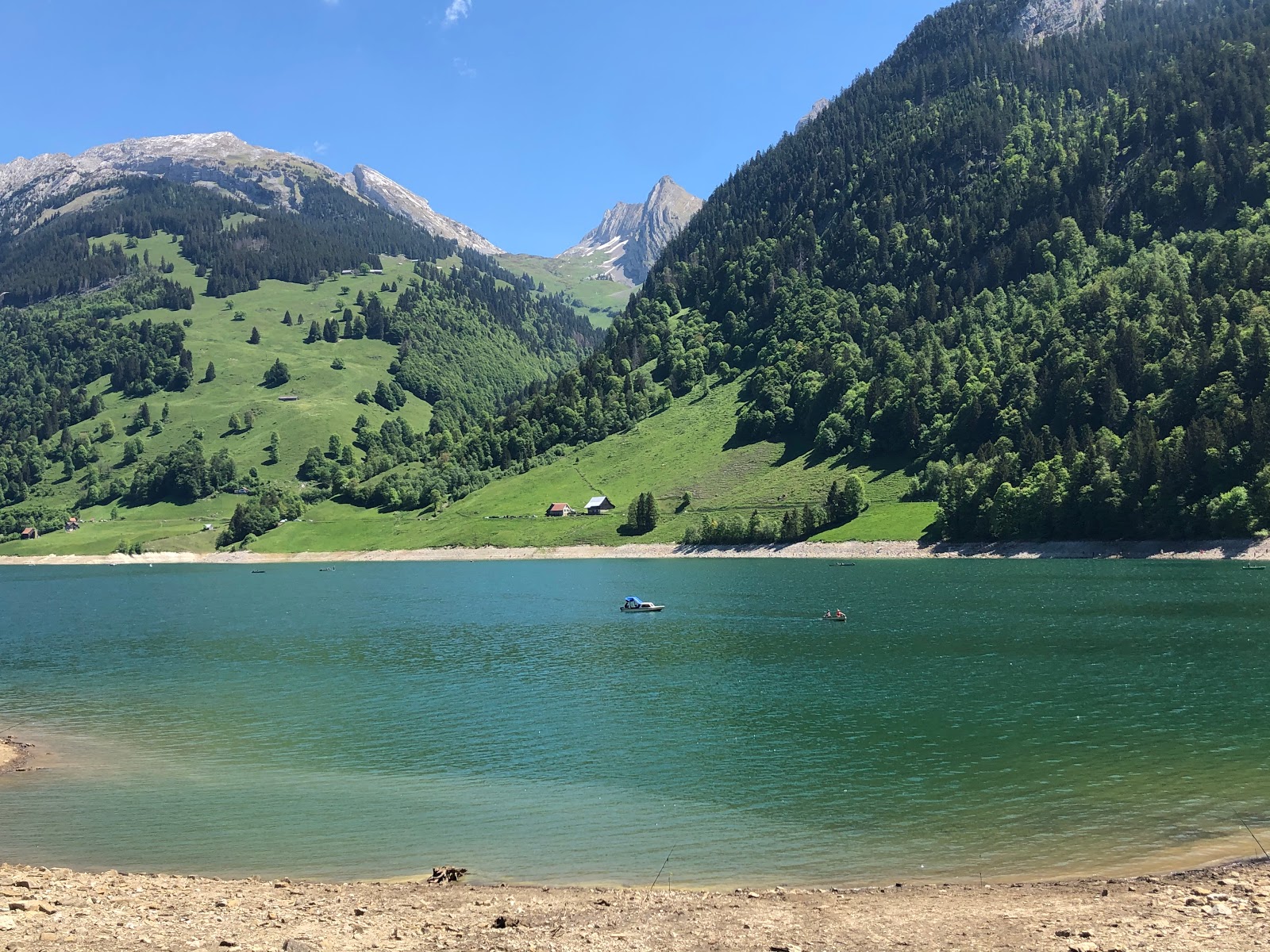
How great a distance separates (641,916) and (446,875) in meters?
6.85

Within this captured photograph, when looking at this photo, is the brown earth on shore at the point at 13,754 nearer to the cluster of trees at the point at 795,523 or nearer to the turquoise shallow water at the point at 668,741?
the turquoise shallow water at the point at 668,741

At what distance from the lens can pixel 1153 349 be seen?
184375 millimetres

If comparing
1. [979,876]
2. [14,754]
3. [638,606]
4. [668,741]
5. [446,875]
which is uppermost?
[446,875]

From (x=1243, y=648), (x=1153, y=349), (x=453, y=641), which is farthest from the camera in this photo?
(x=1153, y=349)

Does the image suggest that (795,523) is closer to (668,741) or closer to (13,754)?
(668,741)

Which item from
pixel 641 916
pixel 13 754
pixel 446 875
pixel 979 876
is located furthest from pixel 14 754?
pixel 979 876

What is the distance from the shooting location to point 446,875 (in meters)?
28.3

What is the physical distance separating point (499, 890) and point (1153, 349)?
7543 inches

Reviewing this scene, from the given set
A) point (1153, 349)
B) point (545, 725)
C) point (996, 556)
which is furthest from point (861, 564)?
point (545, 725)

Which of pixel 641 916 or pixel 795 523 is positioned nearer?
pixel 641 916

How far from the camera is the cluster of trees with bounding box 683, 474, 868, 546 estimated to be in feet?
621

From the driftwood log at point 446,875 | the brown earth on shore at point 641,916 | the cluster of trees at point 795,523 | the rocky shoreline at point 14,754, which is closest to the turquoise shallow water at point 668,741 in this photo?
the driftwood log at point 446,875

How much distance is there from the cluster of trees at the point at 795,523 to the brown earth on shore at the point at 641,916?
16410 centimetres

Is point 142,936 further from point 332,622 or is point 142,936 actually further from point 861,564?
point 861,564
